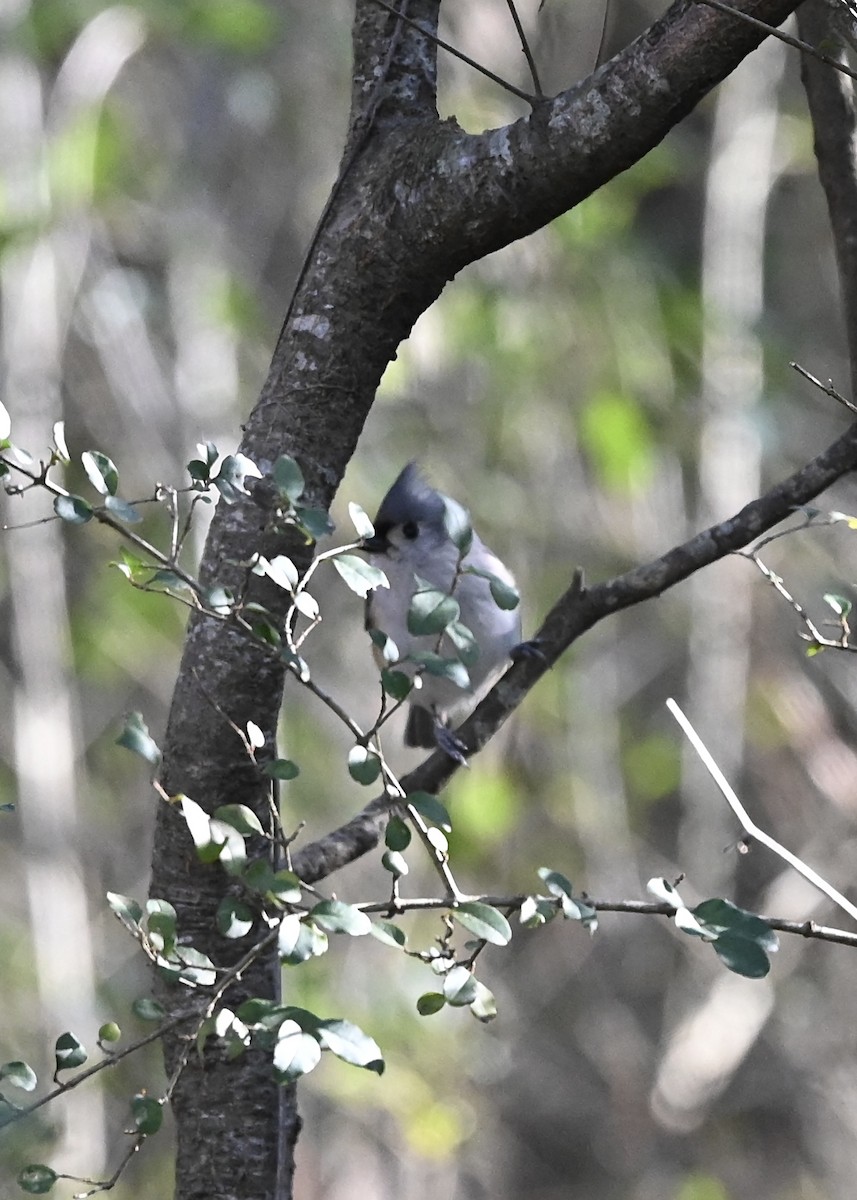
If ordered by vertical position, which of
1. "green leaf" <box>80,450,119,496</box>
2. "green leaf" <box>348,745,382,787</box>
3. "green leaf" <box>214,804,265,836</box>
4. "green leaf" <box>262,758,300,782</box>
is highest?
"green leaf" <box>80,450,119,496</box>

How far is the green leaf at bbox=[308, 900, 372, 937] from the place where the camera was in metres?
0.90

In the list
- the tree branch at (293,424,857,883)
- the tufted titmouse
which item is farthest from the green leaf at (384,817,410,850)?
the tufted titmouse

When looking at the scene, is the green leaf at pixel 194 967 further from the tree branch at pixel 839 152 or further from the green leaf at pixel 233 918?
the tree branch at pixel 839 152

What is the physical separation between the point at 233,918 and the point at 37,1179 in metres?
0.25

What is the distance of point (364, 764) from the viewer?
971 mm

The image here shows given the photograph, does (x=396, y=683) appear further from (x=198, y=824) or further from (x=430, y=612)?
(x=198, y=824)

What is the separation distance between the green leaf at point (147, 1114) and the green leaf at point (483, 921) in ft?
0.85

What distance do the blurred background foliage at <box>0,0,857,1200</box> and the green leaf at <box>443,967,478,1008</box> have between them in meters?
2.81

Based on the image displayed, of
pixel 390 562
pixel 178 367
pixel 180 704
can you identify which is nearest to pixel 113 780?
pixel 178 367

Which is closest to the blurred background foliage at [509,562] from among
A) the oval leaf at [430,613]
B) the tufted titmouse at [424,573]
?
the tufted titmouse at [424,573]

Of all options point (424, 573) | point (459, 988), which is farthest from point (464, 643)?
point (424, 573)

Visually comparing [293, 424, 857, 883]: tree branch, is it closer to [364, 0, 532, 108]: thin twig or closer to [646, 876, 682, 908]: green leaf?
[646, 876, 682, 908]: green leaf

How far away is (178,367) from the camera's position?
4.05m

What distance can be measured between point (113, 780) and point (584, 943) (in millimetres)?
1799
